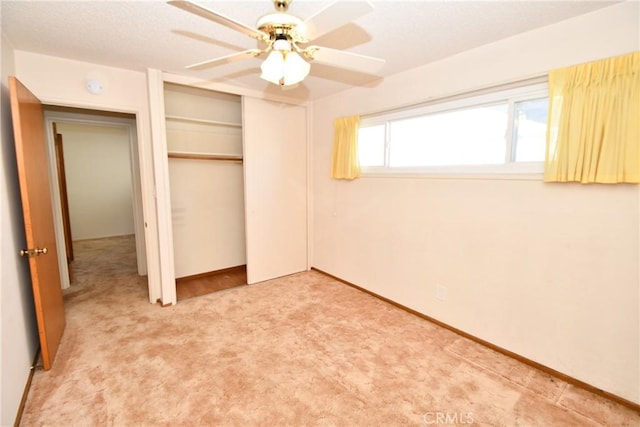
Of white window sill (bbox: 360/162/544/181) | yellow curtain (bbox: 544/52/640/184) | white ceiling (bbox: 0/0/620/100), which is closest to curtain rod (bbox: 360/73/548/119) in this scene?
yellow curtain (bbox: 544/52/640/184)

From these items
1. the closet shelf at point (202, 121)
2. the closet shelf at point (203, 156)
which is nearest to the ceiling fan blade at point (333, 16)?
Result: the closet shelf at point (202, 121)

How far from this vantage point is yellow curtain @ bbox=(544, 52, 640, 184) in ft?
5.51

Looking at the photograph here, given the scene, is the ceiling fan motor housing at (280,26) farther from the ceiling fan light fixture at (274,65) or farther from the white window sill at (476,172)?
the white window sill at (476,172)

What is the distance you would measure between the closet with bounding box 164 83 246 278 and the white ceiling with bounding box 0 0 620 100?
0.98m

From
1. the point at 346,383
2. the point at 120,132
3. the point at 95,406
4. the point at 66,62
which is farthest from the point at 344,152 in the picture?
the point at 120,132

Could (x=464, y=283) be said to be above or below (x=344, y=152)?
below

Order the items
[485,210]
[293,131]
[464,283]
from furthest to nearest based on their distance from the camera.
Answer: [293,131] → [464,283] → [485,210]

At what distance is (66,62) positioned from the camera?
2.59 m

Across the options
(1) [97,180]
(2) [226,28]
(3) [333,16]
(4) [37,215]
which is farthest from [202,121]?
(1) [97,180]

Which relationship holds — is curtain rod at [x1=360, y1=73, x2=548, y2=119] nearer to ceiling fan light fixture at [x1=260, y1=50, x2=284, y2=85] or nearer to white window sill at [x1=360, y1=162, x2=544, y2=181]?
white window sill at [x1=360, y1=162, x2=544, y2=181]

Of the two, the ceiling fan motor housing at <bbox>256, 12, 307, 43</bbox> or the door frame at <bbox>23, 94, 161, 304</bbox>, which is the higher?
the ceiling fan motor housing at <bbox>256, 12, 307, 43</bbox>

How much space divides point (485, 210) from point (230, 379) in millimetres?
2337

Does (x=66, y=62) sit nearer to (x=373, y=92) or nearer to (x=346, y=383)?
(x=373, y=92)

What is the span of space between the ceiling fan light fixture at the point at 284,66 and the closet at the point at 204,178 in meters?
2.29
